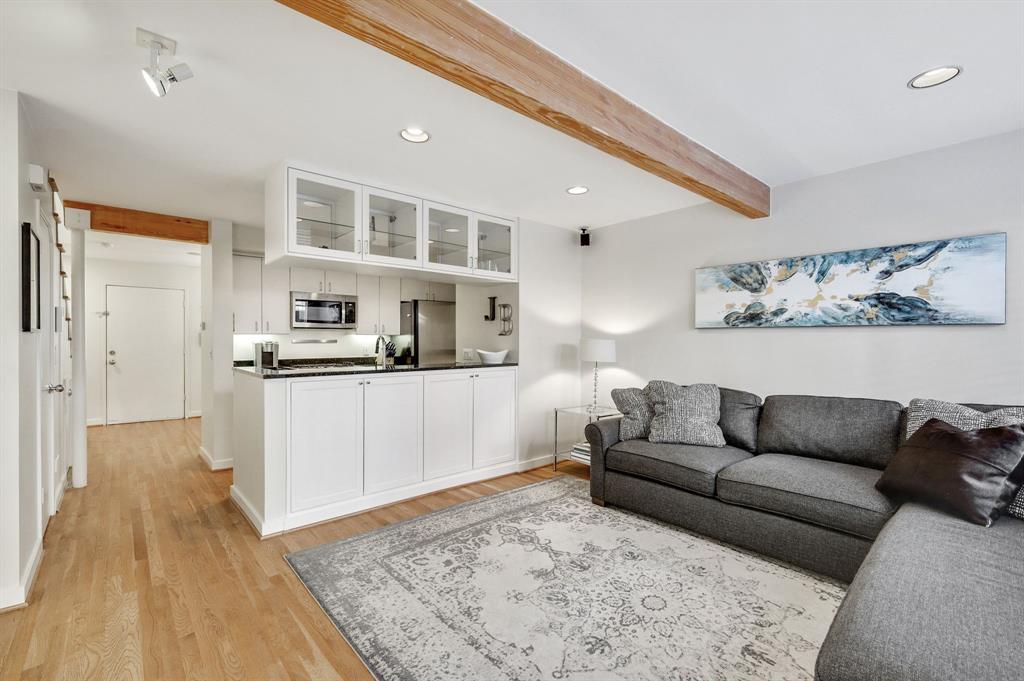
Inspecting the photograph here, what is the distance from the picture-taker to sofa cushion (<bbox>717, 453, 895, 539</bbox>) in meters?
2.26

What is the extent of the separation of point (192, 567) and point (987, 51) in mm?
4492

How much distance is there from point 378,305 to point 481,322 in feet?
5.13

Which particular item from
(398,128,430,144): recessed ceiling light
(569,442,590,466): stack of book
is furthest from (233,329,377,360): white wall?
(398,128,430,144): recessed ceiling light

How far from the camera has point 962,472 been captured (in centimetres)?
198

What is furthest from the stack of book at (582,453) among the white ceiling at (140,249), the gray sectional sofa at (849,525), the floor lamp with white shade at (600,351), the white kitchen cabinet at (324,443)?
the white ceiling at (140,249)

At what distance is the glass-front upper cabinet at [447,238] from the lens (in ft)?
12.5

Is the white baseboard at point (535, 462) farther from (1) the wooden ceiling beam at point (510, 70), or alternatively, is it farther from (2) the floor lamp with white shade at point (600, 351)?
(1) the wooden ceiling beam at point (510, 70)

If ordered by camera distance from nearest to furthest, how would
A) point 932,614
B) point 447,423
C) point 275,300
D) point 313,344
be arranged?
point 932,614 → point 447,423 → point 275,300 → point 313,344

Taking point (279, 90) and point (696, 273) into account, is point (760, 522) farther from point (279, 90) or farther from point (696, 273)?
point (279, 90)

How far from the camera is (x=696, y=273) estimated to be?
400 centimetres

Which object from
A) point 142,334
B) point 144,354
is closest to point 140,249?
point 142,334

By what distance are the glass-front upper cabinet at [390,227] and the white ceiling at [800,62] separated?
1.97 m

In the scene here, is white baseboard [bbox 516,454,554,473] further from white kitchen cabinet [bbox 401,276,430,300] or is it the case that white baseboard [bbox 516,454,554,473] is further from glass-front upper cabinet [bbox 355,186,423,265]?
white kitchen cabinet [bbox 401,276,430,300]

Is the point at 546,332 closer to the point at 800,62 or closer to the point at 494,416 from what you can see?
the point at 494,416
